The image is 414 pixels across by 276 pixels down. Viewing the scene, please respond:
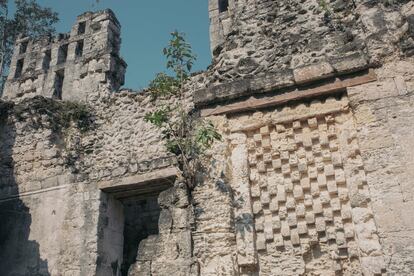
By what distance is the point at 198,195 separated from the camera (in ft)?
12.8

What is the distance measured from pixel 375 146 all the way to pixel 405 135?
9.3 inches

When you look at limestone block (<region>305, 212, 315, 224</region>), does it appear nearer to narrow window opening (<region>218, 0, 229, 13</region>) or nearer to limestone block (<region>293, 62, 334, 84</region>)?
limestone block (<region>293, 62, 334, 84</region>)

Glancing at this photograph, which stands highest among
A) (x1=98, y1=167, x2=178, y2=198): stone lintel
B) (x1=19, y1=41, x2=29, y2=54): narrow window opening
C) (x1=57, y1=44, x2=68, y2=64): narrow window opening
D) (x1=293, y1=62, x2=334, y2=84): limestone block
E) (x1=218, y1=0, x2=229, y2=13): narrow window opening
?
(x1=218, y1=0, x2=229, y2=13): narrow window opening

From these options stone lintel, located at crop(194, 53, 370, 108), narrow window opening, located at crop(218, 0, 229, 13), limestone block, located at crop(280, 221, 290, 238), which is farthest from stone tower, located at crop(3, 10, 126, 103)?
limestone block, located at crop(280, 221, 290, 238)

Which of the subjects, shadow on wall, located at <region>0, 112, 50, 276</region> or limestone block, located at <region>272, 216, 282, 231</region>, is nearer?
limestone block, located at <region>272, 216, 282, 231</region>

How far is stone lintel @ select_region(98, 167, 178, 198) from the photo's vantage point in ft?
22.7

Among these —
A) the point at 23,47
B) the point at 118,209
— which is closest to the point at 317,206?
the point at 118,209

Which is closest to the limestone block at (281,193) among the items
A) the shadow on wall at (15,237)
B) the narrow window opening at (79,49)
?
the shadow on wall at (15,237)

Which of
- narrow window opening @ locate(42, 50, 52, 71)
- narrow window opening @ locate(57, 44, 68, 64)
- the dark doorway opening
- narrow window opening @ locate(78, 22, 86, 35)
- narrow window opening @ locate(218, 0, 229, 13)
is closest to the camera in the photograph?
the dark doorway opening

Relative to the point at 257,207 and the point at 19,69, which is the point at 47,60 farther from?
the point at 257,207

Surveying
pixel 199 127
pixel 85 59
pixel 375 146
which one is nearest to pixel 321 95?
pixel 375 146

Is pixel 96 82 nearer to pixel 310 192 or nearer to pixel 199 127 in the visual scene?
pixel 199 127

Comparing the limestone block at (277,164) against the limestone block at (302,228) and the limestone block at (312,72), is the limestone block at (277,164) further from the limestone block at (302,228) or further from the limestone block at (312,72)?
the limestone block at (312,72)

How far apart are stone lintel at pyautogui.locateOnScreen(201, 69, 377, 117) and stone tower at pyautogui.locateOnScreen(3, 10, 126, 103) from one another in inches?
203
